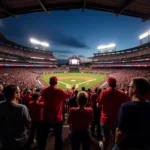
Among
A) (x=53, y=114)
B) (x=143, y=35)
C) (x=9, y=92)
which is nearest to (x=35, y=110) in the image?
(x=53, y=114)

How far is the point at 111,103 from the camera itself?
361 cm

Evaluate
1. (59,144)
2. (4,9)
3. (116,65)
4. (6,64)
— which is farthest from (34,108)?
(116,65)

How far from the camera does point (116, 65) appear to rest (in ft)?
213

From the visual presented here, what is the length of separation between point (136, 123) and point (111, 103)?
1.84 meters

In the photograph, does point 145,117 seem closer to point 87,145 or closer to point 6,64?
point 87,145

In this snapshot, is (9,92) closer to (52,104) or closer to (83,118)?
(52,104)

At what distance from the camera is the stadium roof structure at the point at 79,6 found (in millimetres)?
3802

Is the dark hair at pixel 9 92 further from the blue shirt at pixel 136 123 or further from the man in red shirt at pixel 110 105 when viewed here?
the man in red shirt at pixel 110 105

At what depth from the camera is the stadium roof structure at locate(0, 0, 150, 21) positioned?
3.80m

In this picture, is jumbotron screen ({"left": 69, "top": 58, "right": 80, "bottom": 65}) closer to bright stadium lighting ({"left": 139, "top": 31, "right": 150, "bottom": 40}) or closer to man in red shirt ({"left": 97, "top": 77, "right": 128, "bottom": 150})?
bright stadium lighting ({"left": 139, "top": 31, "right": 150, "bottom": 40})

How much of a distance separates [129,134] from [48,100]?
8.04 feet

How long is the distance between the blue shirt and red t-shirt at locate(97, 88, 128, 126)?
68.2 inches

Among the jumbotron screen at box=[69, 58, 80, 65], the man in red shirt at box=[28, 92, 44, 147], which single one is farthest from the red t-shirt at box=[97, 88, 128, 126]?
the jumbotron screen at box=[69, 58, 80, 65]

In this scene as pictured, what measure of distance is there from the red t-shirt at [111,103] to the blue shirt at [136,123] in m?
1.73
